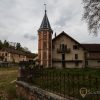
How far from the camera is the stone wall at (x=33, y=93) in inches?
375

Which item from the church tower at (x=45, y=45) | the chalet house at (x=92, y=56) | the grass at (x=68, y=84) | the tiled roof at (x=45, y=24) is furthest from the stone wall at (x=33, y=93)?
the chalet house at (x=92, y=56)

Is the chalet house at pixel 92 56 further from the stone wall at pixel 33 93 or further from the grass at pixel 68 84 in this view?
the stone wall at pixel 33 93

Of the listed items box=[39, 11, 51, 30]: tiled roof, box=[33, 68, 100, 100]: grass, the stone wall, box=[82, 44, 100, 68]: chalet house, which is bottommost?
the stone wall

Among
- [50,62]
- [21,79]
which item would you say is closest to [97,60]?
[50,62]

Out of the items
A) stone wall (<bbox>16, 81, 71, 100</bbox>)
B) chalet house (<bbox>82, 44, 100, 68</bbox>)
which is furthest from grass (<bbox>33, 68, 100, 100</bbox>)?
chalet house (<bbox>82, 44, 100, 68</bbox>)

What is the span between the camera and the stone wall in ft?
31.3

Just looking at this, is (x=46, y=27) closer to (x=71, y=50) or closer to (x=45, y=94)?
(x=71, y=50)

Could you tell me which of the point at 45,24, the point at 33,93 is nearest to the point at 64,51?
the point at 45,24

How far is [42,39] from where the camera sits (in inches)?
1847

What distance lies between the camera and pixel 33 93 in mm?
11641

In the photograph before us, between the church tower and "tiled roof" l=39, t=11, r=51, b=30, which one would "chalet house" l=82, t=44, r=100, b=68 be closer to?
the church tower

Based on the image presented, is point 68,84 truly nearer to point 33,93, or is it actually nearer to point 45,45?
point 33,93

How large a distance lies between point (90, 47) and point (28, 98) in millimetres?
43436

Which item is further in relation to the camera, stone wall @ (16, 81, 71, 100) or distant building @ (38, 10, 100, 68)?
distant building @ (38, 10, 100, 68)
